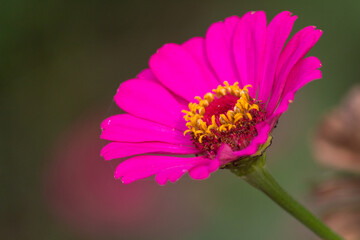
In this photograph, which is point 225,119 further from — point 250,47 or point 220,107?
point 250,47

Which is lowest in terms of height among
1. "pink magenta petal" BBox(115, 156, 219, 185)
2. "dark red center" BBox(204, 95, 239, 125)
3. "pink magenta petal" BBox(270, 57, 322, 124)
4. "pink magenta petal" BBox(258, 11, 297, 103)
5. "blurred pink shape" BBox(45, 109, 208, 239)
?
"blurred pink shape" BBox(45, 109, 208, 239)

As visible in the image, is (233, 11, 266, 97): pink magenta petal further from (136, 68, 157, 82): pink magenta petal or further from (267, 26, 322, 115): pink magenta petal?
(136, 68, 157, 82): pink magenta petal

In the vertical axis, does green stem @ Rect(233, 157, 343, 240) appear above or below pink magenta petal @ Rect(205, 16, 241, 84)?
below

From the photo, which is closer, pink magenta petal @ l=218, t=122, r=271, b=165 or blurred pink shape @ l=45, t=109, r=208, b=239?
pink magenta petal @ l=218, t=122, r=271, b=165

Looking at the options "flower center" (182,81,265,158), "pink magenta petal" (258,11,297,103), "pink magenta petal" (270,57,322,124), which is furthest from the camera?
"flower center" (182,81,265,158)

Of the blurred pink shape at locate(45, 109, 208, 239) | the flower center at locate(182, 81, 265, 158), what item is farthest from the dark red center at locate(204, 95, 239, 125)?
the blurred pink shape at locate(45, 109, 208, 239)
